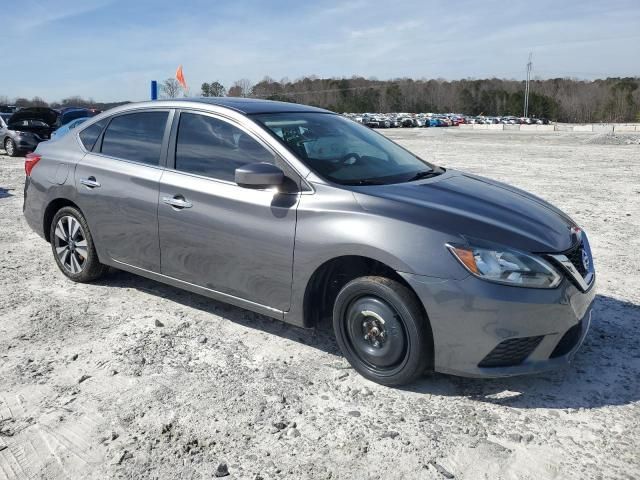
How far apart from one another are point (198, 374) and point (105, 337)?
0.98 metres

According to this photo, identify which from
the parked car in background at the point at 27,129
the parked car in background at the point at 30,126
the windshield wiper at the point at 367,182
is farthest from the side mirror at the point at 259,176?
the parked car in background at the point at 27,129

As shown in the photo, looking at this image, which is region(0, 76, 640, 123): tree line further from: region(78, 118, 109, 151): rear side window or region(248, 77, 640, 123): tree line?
region(78, 118, 109, 151): rear side window

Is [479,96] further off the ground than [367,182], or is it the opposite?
[479,96]

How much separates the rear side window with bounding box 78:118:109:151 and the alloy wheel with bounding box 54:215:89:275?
0.67 meters

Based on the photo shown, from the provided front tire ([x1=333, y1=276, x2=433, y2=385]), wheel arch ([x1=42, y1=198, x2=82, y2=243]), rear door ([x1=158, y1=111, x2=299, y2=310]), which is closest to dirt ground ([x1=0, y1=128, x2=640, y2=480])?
front tire ([x1=333, y1=276, x2=433, y2=385])

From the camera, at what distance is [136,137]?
4695 mm

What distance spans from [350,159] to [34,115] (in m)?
17.9

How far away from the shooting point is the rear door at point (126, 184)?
443cm

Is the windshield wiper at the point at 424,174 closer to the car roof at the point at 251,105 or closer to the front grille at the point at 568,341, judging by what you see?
the car roof at the point at 251,105

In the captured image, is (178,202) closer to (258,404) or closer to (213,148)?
(213,148)

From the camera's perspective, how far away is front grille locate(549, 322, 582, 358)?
328cm

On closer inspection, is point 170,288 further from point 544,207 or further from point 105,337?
point 544,207

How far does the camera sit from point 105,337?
13.8 ft

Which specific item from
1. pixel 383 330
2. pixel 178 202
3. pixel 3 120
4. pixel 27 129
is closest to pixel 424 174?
pixel 383 330
